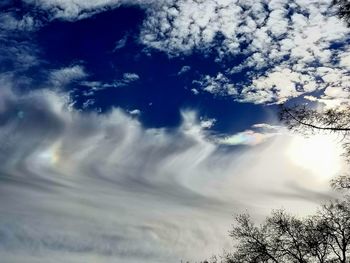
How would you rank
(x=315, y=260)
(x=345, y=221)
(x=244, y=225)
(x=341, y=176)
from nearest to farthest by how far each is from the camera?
(x=341, y=176), (x=345, y=221), (x=315, y=260), (x=244, y=225)

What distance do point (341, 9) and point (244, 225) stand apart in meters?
22.4

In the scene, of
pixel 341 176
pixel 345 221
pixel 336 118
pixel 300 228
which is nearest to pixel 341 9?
pixel 336 118

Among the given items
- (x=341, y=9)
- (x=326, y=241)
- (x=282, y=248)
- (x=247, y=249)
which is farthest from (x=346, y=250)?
(x=341, y=9)

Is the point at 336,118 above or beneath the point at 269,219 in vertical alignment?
beneath

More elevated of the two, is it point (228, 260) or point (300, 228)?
point (300, 228)

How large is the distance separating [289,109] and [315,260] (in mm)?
20807

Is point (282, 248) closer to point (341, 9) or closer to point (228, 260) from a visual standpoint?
point (228, 260)

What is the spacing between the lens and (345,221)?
27.1m

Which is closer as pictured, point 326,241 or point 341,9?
point 341,9

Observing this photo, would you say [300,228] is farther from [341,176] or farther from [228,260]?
[341,176]

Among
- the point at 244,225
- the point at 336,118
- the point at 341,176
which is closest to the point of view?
the point at 336,118

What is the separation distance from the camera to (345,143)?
12.4 meters

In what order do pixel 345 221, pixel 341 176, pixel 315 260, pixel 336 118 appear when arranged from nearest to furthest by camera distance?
pixel 336 118 < pixel 341 176 < pixel 345 221 < pixel 315 260

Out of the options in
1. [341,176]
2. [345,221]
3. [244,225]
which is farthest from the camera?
[244,225]
